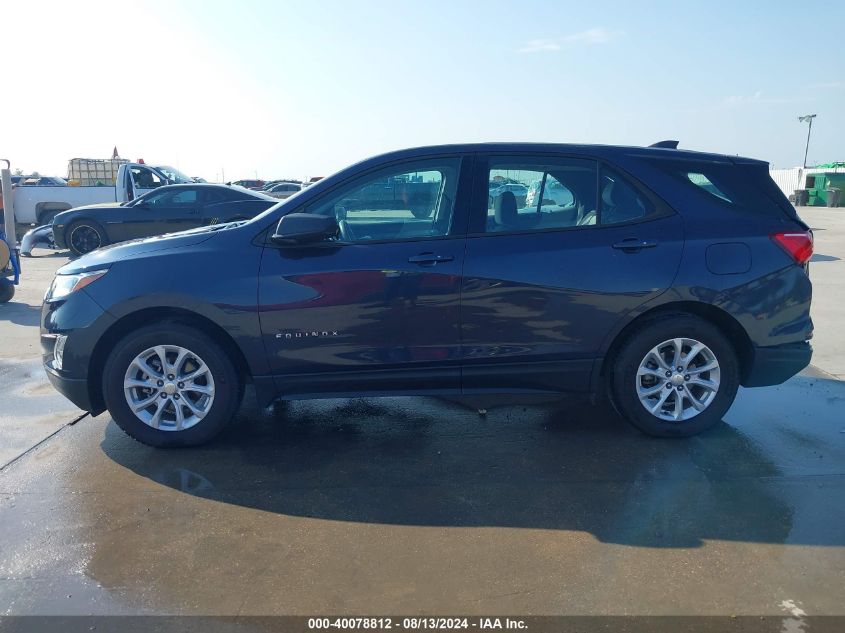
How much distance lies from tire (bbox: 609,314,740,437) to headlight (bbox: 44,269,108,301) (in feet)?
10.8

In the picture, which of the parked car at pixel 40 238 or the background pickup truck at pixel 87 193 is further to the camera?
the background pickup truck at pixel 87 193

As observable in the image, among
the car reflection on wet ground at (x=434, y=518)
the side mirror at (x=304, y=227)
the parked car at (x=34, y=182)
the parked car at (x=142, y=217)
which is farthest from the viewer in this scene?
the parked car at (x=34, y=182)

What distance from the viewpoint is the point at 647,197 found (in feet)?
14.8

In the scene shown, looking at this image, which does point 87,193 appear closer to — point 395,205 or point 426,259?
point 395,205

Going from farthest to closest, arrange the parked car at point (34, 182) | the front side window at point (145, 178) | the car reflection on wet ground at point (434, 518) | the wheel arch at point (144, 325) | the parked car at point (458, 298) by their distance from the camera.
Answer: the parked car at point (34, 182), the front side window at point (145, 178), the wheel arch at point (144, 325), the parked car at point (458, 298), the car reflection on wet ground at point (434, 518)

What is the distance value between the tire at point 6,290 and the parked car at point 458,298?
596 centimetres

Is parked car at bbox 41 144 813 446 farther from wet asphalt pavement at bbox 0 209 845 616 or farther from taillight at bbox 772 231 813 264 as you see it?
wet asphalt pavement at bbox 0 209 845 616

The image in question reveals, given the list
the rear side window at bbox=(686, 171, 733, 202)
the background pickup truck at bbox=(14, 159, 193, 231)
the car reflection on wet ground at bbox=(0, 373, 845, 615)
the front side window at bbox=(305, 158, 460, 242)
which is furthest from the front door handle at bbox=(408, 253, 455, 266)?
the background pickup truck at bbox=(14, 159, 193, 231)

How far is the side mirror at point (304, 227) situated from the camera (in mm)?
4180

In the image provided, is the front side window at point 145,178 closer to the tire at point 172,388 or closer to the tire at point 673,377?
the tire at point 172,388

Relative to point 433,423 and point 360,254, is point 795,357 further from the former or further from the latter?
point 360,254

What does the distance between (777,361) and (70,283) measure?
177 inches

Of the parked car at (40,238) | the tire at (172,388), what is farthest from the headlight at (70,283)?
the parked car at (40,238)

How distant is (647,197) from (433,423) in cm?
208
